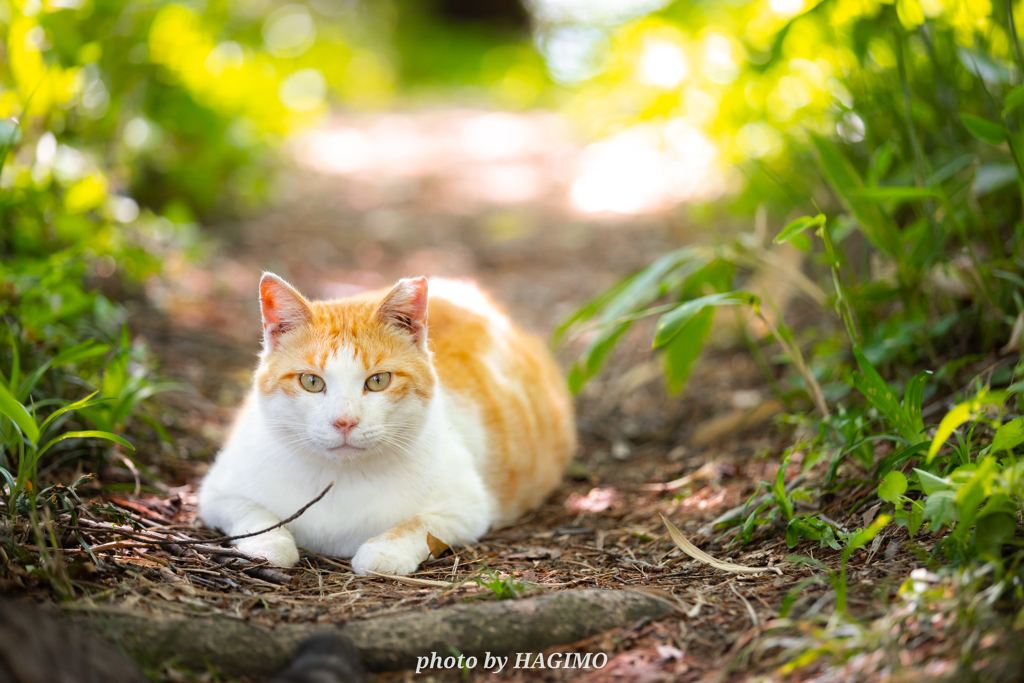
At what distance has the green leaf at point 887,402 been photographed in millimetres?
2104

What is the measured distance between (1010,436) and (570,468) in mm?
1845

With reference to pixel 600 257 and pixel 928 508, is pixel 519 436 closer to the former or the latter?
pixel 928 508

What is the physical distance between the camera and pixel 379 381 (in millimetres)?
2287

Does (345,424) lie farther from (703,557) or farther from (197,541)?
(703,557)

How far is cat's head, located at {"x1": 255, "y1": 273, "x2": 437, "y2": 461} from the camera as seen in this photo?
2176 mm

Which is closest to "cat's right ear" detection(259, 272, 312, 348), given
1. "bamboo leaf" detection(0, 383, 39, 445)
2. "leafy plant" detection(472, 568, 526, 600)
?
"bamboo leaf" detection(0, 383, 39, 445)

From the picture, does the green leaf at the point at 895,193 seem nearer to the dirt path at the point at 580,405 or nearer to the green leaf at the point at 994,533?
the dirt path at the point at 580,405

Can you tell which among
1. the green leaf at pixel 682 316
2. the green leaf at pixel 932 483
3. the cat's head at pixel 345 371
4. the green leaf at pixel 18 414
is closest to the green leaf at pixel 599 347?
the green leaf at pixel 682 316

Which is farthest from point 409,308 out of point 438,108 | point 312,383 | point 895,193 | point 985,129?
point 438,108

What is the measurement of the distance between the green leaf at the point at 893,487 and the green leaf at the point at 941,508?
0.60 feet

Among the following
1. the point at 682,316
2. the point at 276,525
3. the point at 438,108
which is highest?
the point at 438,108

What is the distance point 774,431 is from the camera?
126 inches

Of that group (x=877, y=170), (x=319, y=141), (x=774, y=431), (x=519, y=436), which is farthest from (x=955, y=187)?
Result: (x=319, y=141)

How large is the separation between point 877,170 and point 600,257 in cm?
321
